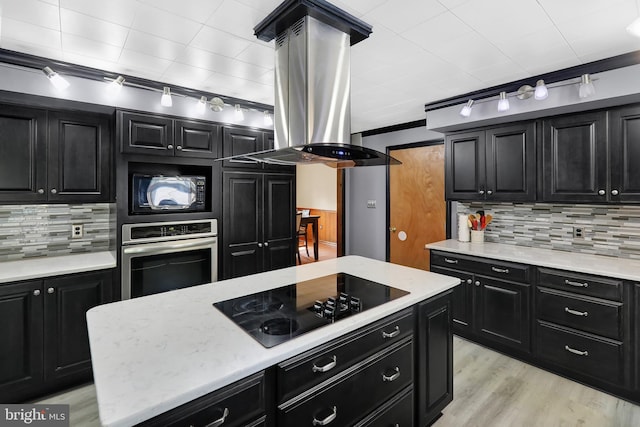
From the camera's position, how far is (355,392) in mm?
1415

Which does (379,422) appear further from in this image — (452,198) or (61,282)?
(452,198)

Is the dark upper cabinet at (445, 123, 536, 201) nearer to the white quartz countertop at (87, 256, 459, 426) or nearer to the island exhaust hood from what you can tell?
the white quartz countertop at (87, 256, 459, 426)

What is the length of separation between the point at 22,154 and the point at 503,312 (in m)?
4.13

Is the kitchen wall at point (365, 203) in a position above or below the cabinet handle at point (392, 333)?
above

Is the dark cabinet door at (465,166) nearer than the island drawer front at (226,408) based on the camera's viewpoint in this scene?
No

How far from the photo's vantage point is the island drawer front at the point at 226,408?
909 millimetres

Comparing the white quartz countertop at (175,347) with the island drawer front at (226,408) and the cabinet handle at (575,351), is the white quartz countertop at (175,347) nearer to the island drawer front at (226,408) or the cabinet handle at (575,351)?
the island drawer front at (226,408)

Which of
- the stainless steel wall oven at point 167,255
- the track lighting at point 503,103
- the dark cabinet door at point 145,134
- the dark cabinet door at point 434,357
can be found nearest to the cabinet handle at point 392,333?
the dark cabinet door at point 434,357

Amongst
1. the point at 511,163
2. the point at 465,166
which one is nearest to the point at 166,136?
the point at 465,166

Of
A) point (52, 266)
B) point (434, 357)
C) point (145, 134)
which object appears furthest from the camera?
point (145, 134)

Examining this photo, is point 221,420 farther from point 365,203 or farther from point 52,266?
point 365,203

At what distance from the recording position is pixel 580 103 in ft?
8.04

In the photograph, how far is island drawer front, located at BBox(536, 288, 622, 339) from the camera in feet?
7.43

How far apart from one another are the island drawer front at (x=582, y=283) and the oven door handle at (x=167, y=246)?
2925 millimetres
